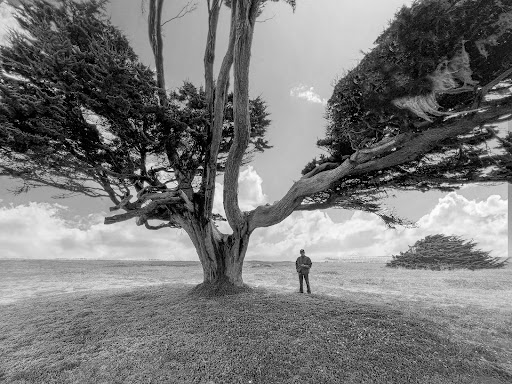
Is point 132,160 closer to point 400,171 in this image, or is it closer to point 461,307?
point 400,171

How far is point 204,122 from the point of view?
8.84 meters

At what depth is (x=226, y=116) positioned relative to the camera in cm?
964

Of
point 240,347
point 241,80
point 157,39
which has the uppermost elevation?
point 157,39

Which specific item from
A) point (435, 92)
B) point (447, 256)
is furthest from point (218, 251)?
point (447, 256)

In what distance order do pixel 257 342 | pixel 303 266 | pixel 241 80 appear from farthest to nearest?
pixel 303 266
pixel 241 80
pixel 257 342

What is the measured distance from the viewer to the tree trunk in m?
10.4

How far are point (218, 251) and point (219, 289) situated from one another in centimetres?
136

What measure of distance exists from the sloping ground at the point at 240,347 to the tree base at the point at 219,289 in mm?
1314

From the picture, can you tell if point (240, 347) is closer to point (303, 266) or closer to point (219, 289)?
point (219, 289)

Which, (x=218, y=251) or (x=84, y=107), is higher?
(x=84, y=107)

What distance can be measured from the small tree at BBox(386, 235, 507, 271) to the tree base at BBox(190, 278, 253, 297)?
20248 millimetres

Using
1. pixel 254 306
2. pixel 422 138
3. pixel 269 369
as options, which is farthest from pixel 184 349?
pixel 422 138

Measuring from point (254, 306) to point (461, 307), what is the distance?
6680 mm

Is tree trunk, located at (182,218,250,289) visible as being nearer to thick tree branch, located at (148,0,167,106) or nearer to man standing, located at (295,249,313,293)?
man standing, located at (295,249,313,293)
